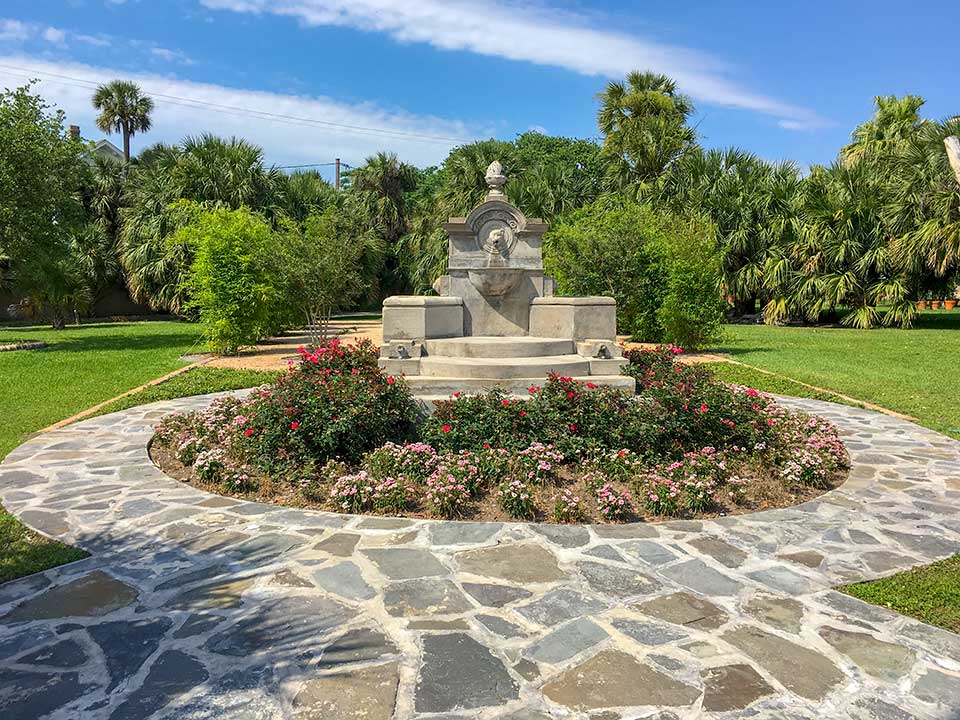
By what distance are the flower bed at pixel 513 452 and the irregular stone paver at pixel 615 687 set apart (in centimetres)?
187

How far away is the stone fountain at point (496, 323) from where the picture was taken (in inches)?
275

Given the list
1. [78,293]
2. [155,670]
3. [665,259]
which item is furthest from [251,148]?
[155,670]

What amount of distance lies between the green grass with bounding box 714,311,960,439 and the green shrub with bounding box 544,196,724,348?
1.58 m

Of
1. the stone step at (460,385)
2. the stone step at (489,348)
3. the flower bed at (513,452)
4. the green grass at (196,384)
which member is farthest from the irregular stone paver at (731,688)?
the green grass at (196,384)

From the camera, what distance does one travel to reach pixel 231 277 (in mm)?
16266

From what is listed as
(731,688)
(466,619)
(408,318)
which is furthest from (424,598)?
(408,318)

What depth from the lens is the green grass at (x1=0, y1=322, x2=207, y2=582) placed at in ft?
13.7

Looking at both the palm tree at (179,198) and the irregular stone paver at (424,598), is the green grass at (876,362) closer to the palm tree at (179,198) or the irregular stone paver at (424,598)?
the irregular stone paver at (424,598)

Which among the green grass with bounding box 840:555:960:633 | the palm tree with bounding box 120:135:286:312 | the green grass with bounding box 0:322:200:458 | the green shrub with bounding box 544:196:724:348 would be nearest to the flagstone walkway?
the green grass with bounding box 840:555:960:633

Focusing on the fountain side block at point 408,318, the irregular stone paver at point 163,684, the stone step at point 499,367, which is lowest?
the irregular stone paver at point 163,684

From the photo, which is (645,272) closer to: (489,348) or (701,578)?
(489,348)

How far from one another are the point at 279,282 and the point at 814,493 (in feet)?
48.9

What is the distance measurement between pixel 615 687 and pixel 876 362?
14.5 meters

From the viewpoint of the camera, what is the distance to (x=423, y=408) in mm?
6543
